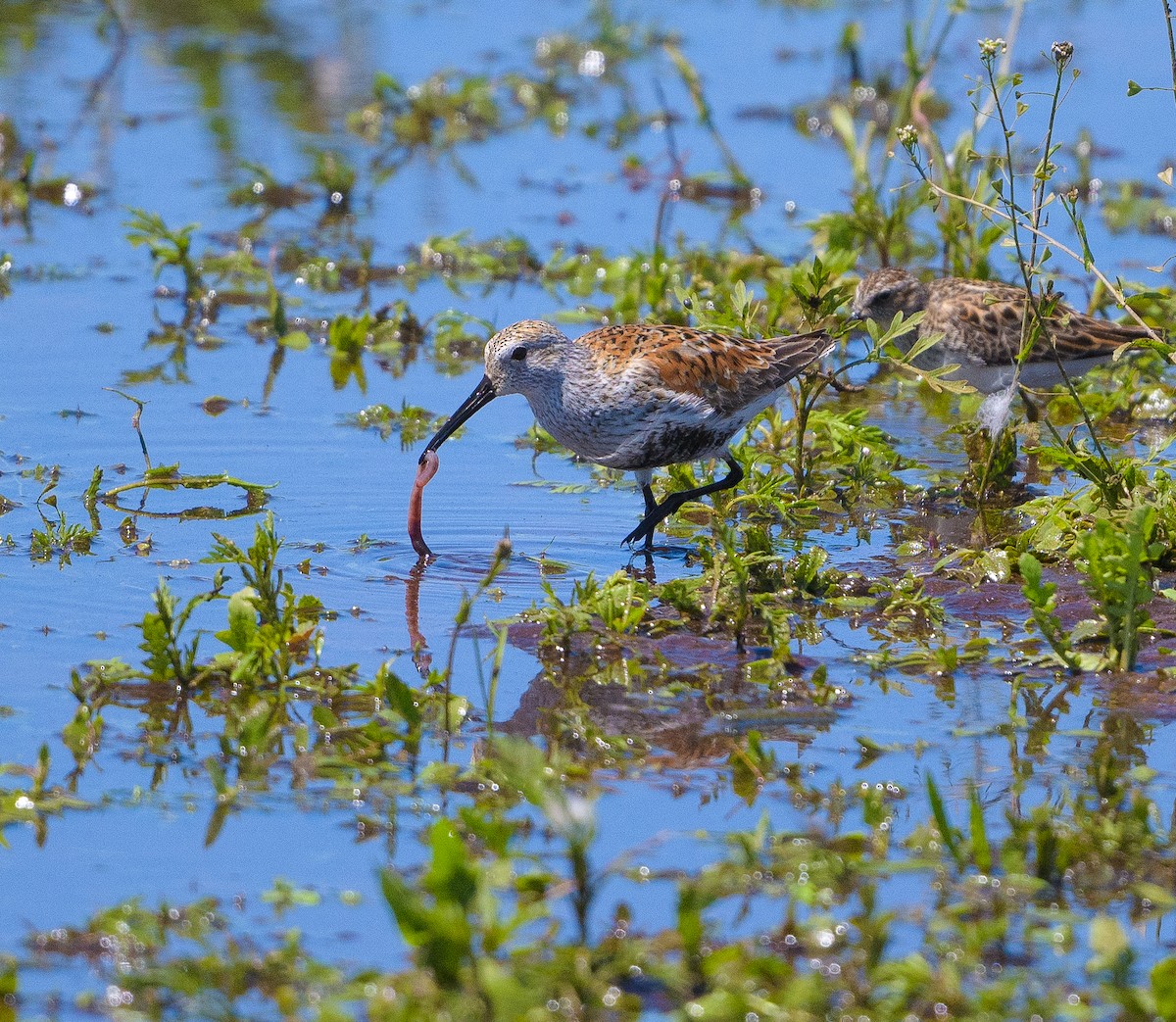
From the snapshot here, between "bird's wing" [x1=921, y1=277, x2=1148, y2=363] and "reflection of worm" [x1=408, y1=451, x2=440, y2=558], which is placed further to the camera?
"bird's wing" [x1=921, y1=277, x2=1148, y2=363]

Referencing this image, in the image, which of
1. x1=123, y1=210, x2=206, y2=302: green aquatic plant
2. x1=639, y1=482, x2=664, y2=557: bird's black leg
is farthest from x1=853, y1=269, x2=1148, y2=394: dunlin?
x1=123, y1=210, x2=206, y2=302: green aquatic plant

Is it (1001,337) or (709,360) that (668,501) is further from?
(1001,337)

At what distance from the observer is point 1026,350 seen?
6980mm

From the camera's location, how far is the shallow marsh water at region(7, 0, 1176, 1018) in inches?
201

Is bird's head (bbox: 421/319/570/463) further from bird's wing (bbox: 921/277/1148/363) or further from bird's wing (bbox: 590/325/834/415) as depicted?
bird's wing (bbox: 921/277/1148/363)

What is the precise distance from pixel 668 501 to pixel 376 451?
1.81 m

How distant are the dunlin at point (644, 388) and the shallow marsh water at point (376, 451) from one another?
44 centimetres

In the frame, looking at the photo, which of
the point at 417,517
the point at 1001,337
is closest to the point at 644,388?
the point at 417,517

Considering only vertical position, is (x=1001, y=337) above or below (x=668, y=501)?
above

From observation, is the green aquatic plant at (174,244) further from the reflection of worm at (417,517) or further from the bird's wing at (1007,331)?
the bird's wing at (1007,331)

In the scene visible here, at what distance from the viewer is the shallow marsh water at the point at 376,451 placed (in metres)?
5.11

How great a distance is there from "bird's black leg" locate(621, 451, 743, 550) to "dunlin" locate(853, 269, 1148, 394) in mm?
1437

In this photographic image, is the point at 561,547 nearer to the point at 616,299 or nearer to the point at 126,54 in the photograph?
the point at 616,299

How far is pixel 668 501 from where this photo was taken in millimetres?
8016
